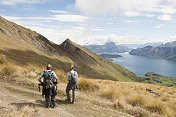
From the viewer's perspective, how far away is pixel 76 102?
8906mm

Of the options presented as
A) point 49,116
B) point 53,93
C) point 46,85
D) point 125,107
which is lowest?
point 125,107

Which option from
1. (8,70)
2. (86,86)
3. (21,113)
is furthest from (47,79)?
(8,70)

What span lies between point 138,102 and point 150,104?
3.05 ft

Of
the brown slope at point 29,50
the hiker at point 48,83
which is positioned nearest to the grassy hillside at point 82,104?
the hiker at point 48,83

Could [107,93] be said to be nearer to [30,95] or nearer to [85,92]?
[85,92]

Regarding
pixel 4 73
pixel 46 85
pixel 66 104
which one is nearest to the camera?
pixel 46 85

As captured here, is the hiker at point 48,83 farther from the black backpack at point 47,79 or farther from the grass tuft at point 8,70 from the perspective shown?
the grass tuft at point 8,70

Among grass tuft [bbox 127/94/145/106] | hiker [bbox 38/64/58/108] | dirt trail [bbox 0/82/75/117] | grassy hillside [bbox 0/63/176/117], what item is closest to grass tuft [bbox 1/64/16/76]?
grassy hillside [bbox 0/63/176/117]

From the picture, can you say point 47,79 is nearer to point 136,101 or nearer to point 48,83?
point 48,83

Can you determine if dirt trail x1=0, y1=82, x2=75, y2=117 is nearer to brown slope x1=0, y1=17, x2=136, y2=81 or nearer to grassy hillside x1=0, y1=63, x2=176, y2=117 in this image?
grassy hillside x1=0, y1=63, x2=176, y2=117

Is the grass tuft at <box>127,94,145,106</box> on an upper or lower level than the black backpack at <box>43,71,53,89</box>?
lower

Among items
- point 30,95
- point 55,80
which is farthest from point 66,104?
point 30,95

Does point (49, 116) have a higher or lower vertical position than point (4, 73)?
lower

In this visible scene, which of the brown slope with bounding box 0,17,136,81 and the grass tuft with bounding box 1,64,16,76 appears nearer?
the grass tuft with bounding box 1,64,16,76
